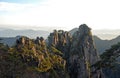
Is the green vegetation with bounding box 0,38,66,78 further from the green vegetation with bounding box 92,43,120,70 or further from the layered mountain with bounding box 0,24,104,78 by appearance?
the green vegetation with bounding box 92,43,120,70

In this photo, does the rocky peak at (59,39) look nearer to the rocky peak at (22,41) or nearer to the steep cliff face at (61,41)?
the steep cliff face at (61,41)

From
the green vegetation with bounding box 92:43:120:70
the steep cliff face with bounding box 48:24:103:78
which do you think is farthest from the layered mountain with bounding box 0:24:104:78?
the green vegetation with bounding box 92:43:120:70

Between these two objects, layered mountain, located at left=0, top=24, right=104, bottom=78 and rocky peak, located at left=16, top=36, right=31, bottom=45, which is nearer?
layered mountain, located at left=0, top=24, right=104, bottom=78

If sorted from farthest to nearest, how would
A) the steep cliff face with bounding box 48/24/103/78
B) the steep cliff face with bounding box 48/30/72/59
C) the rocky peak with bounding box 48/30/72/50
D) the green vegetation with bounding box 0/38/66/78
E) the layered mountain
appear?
the rocky peak with bounding box 48/30/72/50
the steep cliff face with bounding box 48/30/72/59
the steep cliff face with bounding box 48/24/103/78
the layered mountain
the green vegetation with bounding box 0/38/66/78

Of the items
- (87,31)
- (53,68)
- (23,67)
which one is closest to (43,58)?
(53,68)

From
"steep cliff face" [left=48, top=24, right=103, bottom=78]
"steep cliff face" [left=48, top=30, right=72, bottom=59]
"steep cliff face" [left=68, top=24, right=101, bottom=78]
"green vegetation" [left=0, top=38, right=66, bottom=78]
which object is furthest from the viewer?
"steep cliff face" [left=48, top=30, right=72, bottom=59]

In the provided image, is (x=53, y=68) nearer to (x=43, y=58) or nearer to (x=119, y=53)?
(x=43, y=58)

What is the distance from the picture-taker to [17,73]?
327 ft

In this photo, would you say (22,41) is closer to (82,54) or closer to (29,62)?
(29,62)

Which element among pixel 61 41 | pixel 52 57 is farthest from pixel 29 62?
pixel 61 41

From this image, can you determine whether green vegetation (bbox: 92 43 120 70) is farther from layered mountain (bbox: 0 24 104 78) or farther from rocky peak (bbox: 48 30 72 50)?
rocky peak (bbox: 48 30 72 50)

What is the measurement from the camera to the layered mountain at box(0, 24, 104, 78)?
4067 inches

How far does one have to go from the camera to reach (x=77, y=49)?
146250 mm

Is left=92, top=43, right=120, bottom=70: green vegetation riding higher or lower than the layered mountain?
higher
